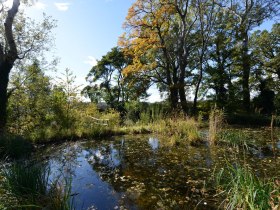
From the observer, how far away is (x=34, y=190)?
2854 mm

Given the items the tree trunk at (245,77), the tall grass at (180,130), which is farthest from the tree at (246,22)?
the tall grass at (180,130)

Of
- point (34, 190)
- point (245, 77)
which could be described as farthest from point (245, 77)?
point (34, 190)

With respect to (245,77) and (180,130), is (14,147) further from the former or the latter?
(245,77)

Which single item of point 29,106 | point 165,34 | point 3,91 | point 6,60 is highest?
point 165,34

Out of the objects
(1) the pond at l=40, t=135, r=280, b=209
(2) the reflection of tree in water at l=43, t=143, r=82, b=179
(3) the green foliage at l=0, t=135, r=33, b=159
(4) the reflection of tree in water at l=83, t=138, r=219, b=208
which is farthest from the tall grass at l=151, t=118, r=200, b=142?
(3) the green foliage at l=0, t=135, r=33, b=159

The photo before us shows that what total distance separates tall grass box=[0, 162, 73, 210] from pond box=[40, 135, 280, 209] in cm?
21

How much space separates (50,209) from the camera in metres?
2.50

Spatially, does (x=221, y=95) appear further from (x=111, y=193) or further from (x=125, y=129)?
(x=111, y=193)

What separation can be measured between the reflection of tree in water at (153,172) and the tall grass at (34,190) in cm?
107

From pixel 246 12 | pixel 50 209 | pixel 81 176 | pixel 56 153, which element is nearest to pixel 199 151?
pixel 81 176

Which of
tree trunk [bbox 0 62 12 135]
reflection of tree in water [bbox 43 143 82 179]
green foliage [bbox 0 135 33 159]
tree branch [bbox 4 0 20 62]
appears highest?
tree branch [bbox 4 0 20 62]

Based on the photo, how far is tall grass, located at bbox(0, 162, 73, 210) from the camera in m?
2.50

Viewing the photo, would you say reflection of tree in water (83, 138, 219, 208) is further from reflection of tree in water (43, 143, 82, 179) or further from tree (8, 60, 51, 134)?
tree (8, 60, 51, 134)

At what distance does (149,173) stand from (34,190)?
2345 millimetres
